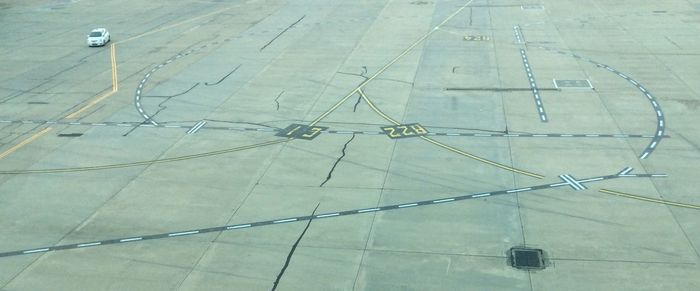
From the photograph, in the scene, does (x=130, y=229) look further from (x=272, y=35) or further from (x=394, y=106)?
(x=272, y=35)

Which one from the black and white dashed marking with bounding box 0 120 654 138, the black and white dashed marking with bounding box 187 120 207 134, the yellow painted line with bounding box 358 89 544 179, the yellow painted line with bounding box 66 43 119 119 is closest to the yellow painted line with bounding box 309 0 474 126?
the yellow painted line with bounding box 358 89 544 179

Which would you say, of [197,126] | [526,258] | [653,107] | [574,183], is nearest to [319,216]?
[526,258]

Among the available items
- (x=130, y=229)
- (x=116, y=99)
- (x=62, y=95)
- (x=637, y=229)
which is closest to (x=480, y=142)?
(x=637, y=229)

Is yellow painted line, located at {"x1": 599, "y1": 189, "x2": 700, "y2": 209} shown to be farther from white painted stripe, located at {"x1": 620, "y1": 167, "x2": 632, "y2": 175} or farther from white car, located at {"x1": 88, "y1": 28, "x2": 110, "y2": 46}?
white car, located at {"x1": 88, "y1": 28, "x2": 110, "y2": 46}

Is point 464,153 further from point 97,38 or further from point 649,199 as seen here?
point 97,38

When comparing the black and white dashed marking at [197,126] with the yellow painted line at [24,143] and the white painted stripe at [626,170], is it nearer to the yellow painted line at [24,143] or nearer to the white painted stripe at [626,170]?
the yellow painted line at [24,143]
